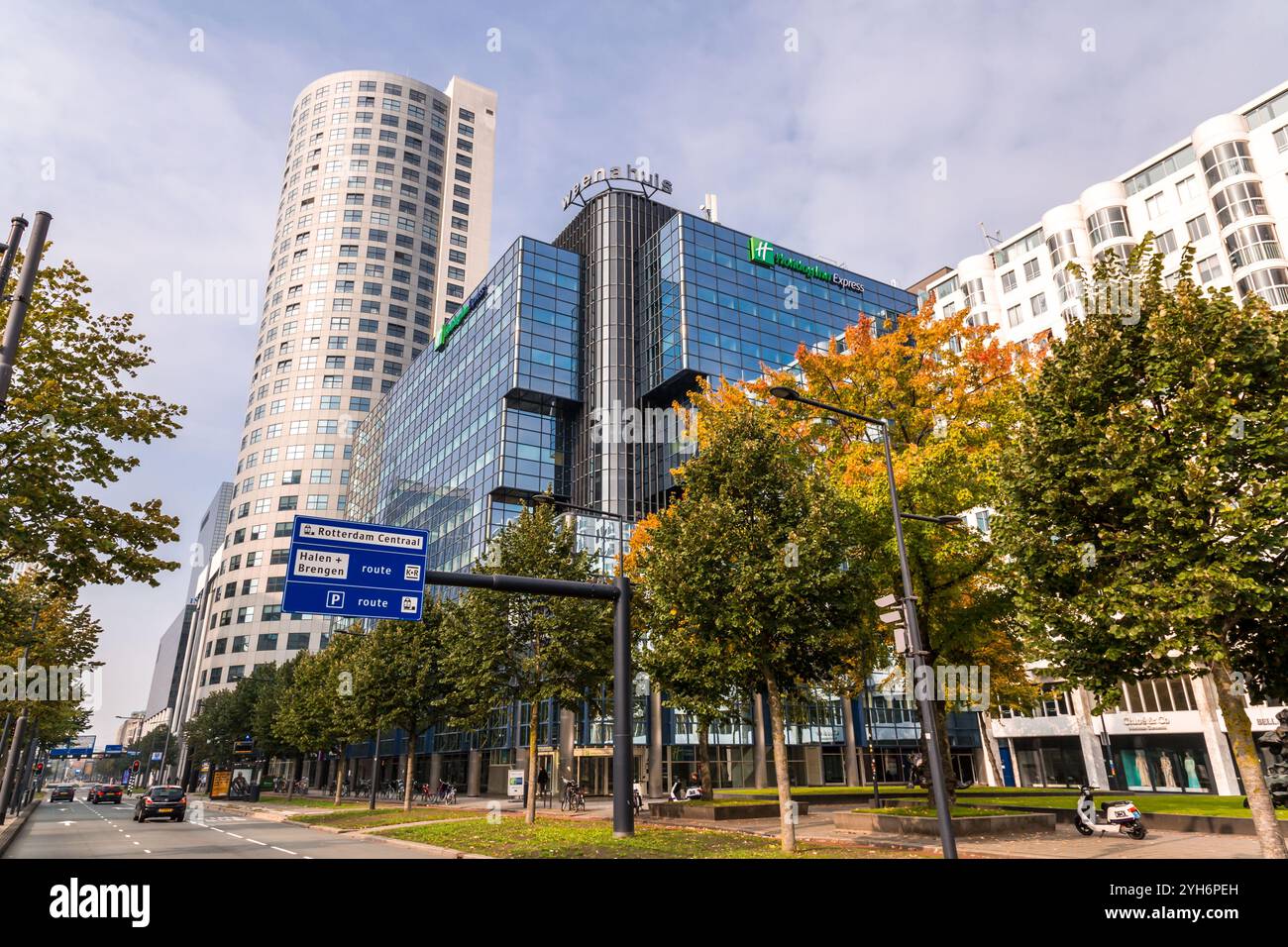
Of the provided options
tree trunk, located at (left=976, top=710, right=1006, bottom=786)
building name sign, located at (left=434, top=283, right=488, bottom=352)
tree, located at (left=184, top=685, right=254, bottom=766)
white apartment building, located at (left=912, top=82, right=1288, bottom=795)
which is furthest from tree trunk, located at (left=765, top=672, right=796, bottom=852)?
tree, located at (left=184, top=685, right=254, bottom=766)

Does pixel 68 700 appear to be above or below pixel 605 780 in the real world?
above

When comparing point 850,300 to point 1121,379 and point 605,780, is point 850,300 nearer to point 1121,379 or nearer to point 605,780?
point 605,780

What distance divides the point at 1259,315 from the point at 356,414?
10621cm

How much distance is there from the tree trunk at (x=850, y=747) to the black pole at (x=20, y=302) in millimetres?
54552

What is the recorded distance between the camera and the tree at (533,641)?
92.4ft

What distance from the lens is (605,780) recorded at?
49.7 metres

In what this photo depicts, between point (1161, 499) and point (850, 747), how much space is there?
48.2 meters

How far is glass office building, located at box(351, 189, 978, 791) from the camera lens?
2383 inches

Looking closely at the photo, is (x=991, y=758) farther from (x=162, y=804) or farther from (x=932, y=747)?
(x=162, y=804)

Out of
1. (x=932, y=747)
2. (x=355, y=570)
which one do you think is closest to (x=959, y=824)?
(x=932, y=747)

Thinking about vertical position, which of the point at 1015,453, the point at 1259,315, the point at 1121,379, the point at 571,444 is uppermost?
the point at 571,444

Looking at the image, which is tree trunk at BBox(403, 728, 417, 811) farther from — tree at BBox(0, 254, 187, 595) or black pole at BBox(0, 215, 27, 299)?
black pole at BBox(0, 215, 27, 299)

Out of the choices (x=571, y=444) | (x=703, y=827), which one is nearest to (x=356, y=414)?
(x=571, y=444)

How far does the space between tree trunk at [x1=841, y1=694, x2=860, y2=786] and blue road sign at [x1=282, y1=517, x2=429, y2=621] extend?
152 ft
